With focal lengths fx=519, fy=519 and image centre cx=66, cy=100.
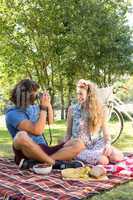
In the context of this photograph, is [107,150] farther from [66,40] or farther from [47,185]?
[66,40]

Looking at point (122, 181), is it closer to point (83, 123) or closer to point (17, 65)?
point (83, 123)

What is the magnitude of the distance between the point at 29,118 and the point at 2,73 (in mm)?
24139

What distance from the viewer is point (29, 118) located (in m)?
6.26

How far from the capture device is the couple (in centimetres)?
605

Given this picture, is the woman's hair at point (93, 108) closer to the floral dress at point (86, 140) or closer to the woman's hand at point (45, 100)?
the floral dress at point (86, 140)

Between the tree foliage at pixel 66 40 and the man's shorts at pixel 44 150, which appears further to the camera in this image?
the tree foliage at pixel 66 40

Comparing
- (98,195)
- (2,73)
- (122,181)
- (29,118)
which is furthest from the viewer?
(2,73)

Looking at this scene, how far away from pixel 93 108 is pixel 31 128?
91 cm

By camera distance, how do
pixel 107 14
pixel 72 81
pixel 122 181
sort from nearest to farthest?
pixel 122 181 → pixel 107 14 → pixel 72 81

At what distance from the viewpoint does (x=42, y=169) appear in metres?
5.91

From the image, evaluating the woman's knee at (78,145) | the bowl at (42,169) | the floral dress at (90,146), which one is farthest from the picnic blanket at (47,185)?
the woman's knee at (78,145)

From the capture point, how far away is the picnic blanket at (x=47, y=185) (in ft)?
16.2

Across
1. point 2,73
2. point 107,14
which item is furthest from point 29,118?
point 2,73

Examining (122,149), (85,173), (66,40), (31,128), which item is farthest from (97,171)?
(66,40)
